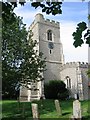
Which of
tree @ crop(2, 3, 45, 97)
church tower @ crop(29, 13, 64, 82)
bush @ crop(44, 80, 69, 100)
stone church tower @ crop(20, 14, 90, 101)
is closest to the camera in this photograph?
tree @ crop(2, 3, 45, 97)

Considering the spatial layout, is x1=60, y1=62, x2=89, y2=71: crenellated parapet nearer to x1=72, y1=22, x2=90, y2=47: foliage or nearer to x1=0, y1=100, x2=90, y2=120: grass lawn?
x1=0, y1=100, x2=90, y2=120: grass lawn

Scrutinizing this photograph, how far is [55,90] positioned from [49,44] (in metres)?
11.8

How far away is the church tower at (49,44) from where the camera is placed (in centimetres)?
4906

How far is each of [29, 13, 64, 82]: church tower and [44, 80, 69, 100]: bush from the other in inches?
144

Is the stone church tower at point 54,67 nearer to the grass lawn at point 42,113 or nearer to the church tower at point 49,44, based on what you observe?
the church tower at point 49,44

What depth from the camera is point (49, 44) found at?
51.2 meters

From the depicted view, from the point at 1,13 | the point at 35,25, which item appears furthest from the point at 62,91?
the point at 1,13

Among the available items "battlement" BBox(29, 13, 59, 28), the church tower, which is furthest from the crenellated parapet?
"battlement" BBox(29, 13, 59, 28)

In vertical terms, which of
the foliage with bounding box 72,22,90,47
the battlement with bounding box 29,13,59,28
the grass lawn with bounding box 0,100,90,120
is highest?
the battlement with bounding box 29,13,59,28

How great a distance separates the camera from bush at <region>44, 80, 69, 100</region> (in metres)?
40.9

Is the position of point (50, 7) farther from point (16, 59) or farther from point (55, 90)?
point (55, 90)

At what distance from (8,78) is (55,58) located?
31086 millimetres

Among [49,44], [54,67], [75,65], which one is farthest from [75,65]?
[49,44]

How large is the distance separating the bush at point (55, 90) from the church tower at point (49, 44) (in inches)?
144
